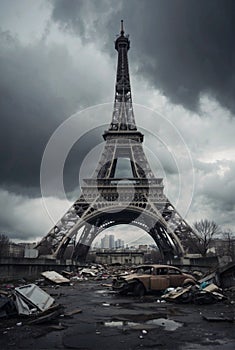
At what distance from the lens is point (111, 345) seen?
241 inches

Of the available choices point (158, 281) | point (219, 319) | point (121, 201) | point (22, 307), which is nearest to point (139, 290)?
point (158, 281)

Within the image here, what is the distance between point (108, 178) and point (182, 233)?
13976mm

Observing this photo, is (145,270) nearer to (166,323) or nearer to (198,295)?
(198,295)

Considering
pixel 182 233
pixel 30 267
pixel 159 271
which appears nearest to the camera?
pixel 159 271

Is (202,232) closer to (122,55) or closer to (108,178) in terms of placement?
(108,178)

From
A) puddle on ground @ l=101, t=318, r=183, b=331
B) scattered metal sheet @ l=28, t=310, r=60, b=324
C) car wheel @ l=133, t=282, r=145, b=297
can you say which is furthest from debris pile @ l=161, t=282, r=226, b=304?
scattered metal sheet @ l=28, t=310, r=60, b=324

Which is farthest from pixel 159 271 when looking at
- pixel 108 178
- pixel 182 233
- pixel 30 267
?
pixel 108 178

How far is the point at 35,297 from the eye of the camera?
31.2ft

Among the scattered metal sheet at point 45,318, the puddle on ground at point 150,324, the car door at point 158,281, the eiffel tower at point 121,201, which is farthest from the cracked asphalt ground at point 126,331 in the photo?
the eiffel tower at point 121,201

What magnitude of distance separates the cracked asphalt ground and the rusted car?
373 cm

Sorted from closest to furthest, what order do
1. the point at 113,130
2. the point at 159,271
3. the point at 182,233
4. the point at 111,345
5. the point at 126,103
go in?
the point at 111,345
the point at 159,271
the point at 182,233
the point at 113,130
the point at 126,103

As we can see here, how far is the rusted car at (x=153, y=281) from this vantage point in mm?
14117

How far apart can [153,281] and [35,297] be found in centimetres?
626

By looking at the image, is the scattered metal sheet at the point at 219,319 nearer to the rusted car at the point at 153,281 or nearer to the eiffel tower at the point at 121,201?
the rusted car at the point at 153,281
